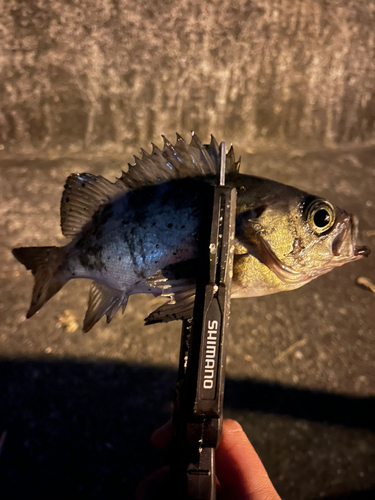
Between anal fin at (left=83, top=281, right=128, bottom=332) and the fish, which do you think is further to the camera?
anal fin at (left=83, top=281, right=128, bottom=332)

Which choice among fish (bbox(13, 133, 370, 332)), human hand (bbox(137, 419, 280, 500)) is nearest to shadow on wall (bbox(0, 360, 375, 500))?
human hand (bbox(137, 419, 280, 500))

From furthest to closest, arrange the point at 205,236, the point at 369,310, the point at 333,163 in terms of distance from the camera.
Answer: the point at 333,163 < the point at 369,310 < the point at 205,236

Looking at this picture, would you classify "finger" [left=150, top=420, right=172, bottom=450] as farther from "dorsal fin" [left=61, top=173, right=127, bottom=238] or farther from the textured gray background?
"dorsal fin" [left=61, top=173, right=127, bottom=238]

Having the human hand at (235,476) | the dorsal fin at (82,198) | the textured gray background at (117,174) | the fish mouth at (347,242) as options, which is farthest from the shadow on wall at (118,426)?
the fish mouth at (347,242)

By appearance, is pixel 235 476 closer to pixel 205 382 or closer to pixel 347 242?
pixel 205 382

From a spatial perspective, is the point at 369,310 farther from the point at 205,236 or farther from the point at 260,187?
the point at 205,236

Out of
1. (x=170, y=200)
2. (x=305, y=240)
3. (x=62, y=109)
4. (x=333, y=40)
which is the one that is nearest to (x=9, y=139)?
(x=62, y=109)

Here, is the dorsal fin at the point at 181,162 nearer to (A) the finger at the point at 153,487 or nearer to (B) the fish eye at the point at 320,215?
(B) the fish eye at the point at 320,215
